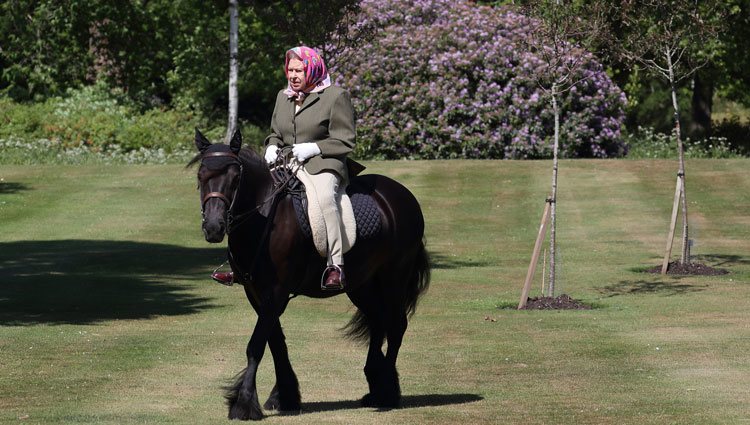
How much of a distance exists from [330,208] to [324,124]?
755 mm

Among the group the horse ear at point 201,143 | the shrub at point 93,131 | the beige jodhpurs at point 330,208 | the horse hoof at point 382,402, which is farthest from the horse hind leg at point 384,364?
the shrub at point 93,131

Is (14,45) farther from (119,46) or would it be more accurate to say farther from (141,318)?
(141,318)

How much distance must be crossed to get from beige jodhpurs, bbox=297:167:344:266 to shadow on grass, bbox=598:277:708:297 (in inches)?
404

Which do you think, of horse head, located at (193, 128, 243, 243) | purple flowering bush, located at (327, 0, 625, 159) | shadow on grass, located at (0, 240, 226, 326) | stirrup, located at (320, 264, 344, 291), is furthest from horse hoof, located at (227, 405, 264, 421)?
purple flowering bush, located at (327, 0, 625, 159)

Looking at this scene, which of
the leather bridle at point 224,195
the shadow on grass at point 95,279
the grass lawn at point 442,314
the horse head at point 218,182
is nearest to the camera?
the horse head at point 218,182

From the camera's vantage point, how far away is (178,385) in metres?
12.4

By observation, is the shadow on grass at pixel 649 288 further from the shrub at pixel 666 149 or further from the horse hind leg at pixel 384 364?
the shrub at pixel 666 149

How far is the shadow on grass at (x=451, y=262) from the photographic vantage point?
24.4 metres

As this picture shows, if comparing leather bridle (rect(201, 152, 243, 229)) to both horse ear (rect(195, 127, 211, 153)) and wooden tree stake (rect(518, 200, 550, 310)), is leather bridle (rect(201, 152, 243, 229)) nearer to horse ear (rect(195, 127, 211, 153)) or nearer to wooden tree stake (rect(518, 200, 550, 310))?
horse ear (rect(195, 127, 211, 153))

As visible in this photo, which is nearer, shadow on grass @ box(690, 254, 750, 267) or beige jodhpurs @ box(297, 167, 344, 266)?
beige jodhpurs @ box(297, 167, 344, 266)

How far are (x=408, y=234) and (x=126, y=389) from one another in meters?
2.82

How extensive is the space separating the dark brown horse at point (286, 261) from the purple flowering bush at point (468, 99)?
26.3 meters

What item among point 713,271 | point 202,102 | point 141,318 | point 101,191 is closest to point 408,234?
point 141,318

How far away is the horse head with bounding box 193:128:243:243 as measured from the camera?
982cm
